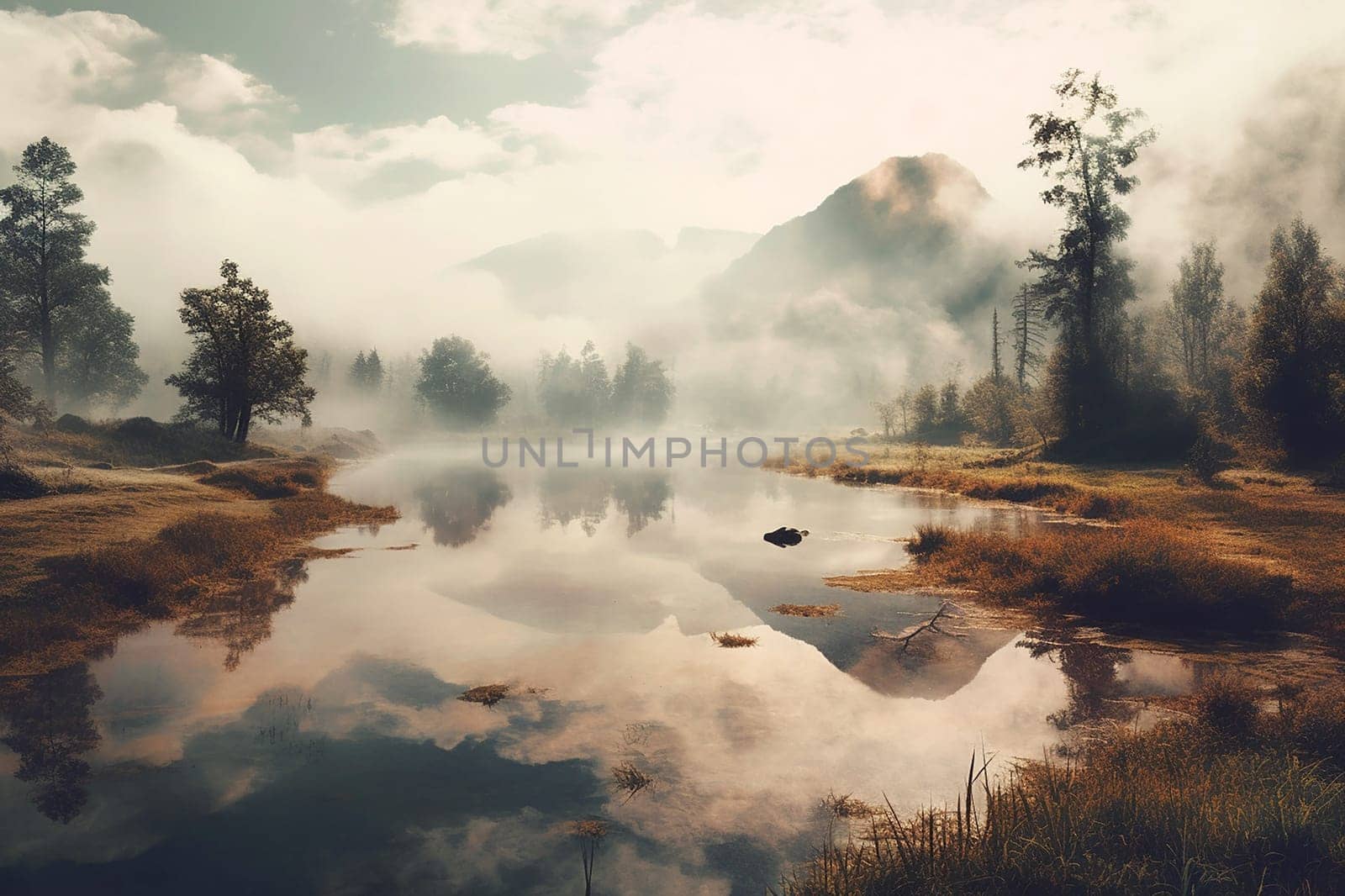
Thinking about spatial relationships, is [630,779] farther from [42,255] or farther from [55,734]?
[42,255]

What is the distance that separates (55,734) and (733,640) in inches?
462

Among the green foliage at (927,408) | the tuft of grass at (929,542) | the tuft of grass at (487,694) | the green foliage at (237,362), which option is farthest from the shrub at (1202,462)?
the green foliage at (927,408)

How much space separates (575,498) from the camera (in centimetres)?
4369

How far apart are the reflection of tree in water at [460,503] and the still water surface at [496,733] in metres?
9.30

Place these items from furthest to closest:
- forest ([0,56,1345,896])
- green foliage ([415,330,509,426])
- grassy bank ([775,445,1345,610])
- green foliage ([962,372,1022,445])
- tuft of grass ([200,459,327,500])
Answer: green foliage ([415,330,509,426]), green foliage ([962,372,1022,445]), tuft of grass ([200,459,327,500]), grassy bank ([775,445,1345,610]), forest ([0,56,1345,896])

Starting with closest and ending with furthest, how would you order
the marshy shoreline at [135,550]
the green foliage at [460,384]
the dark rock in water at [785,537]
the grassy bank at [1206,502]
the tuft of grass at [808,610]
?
the marshy shoreline at [135,550] < the tuft of grass at [808,610] < the grassy bank at [1206,502] < the dark rock in water at [785,537] < the green foliage at [460,384]

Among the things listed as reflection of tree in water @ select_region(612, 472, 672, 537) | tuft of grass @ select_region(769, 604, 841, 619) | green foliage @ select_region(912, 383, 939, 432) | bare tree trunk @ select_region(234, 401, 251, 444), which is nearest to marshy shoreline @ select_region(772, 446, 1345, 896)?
tuft of grass @ select_region(769, 604, 841, 619)

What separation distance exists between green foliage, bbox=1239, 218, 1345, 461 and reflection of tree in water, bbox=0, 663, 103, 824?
48569 millimetres

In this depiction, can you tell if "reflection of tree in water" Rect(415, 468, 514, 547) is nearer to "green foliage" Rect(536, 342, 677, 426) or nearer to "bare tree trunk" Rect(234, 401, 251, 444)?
"bare tree trunk" Rect(234, 401, 251, 444)

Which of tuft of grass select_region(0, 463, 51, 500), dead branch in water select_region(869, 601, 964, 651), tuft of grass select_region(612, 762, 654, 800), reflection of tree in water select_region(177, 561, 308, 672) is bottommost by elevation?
dead branch in water select_region(869, 601, 964, 651)

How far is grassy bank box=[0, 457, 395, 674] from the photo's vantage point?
551 inches

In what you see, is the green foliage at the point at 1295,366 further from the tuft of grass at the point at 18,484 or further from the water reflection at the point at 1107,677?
the tuft of grass at the point at 18,484

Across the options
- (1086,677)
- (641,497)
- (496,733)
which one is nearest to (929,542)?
(1086,677)

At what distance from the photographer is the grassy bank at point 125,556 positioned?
1399 centimetres
